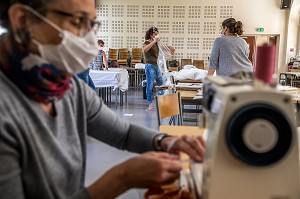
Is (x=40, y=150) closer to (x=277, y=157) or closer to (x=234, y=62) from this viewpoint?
(x=277, y=157)

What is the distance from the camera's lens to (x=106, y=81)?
5812mm

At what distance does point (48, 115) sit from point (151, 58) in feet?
16.2

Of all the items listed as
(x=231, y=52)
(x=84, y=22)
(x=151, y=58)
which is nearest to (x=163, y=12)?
(x=151, y=58)

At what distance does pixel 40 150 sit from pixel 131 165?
0.73ft

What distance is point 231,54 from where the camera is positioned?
10.5 ft

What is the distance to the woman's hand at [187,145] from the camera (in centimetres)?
86

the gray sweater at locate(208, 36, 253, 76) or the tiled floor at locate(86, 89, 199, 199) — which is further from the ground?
the gray sweater at locate(208, 36, 253, 76)

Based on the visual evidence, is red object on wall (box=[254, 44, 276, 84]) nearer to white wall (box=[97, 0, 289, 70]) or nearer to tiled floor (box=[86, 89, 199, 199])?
tiled floor (box=[86, 89, 199, 199])

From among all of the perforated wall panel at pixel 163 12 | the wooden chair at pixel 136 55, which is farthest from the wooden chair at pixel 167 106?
the perforated wall panel at pixel 163 12

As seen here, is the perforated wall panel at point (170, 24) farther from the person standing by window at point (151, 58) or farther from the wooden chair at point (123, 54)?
the person standing by window at point (151, 58)

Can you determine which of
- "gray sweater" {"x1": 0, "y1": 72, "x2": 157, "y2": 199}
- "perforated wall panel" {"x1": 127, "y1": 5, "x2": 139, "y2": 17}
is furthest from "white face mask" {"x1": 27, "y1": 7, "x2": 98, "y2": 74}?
"perforated wall panel" {"x1": 127, "y1": 5, "x2": 139, "y2": 17}

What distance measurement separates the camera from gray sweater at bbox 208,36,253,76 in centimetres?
320

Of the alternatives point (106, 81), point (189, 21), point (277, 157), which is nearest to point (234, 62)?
point (277, 157)

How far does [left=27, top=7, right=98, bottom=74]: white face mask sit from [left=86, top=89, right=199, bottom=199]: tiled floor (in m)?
0.42
